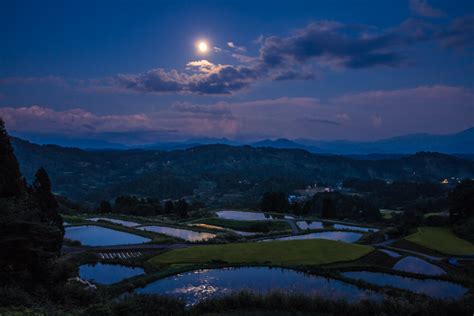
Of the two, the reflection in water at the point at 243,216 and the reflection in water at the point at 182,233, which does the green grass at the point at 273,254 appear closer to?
the reflection in water at the point at 182,233

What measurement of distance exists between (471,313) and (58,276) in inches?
657

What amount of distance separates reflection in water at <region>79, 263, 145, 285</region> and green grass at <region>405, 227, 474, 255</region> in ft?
88.2

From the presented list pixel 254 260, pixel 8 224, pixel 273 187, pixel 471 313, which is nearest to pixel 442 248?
pixel 254 260

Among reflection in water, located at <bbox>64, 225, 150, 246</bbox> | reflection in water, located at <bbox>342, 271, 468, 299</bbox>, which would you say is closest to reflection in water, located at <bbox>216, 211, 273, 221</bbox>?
reflection in water, located at <bbox>64, 225, 150, 246</bbox>

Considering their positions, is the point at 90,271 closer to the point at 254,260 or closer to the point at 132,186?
the point at 254,260

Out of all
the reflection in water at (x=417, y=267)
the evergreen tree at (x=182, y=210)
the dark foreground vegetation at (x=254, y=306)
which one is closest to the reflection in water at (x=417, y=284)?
the reflection in water at (x=417, y=267)

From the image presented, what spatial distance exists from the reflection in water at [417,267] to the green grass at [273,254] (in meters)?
2.70

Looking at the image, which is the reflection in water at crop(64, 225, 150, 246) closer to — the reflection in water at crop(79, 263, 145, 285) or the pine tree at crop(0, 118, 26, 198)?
the reflection in water at crop(79, 263, 145, 285)

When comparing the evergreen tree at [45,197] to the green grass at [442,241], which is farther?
the green grass at [442,241]

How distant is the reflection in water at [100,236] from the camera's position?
1341 inches

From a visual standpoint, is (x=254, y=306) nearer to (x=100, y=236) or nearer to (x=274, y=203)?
(x=100, y=236)

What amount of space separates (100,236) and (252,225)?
21378 mm

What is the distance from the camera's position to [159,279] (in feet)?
64.4

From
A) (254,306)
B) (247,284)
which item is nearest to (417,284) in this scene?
(247,284)
